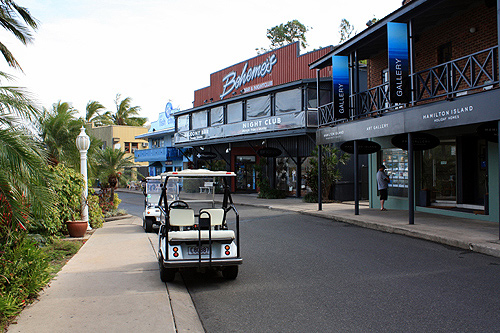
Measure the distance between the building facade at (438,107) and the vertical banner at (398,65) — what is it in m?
0.03

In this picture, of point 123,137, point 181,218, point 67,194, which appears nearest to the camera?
point 181,218

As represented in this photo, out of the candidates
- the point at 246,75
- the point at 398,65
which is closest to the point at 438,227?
the point at 398,65

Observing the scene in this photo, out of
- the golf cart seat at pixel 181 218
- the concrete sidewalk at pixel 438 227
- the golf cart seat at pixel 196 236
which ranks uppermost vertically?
the golf cart seat at pixel 181 218

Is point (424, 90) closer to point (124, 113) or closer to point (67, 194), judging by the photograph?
point (67, 194)

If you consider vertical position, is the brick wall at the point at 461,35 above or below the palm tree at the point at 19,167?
above

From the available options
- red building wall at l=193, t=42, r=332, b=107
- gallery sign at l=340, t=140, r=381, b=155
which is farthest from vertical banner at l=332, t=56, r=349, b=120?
red building wall at l=193, t=42, r=332, b=107

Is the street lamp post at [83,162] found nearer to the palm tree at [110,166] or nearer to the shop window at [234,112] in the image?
the palm tree at [110,166]

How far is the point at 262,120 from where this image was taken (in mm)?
26375

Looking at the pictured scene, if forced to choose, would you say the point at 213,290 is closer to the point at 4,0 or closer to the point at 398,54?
the point at 4,0

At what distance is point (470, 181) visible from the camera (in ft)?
47.6

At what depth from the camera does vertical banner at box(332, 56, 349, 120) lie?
57.2 feet

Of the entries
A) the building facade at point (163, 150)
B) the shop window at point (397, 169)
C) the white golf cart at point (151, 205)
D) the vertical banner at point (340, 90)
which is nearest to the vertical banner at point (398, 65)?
the vertical banner at point (340, 90)

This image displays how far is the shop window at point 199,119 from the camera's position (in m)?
34.2

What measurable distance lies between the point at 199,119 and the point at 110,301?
2963cm
